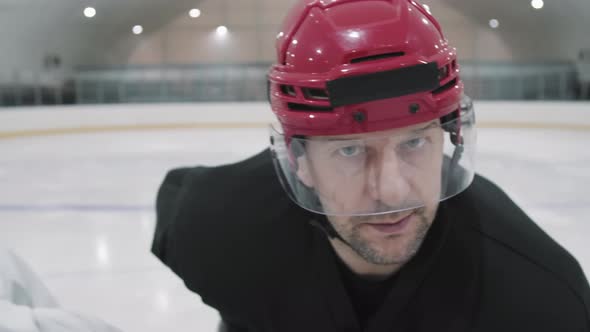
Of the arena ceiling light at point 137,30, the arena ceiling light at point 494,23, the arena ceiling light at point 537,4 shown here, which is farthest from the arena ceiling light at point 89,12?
the arena ceiling light at point 537,4

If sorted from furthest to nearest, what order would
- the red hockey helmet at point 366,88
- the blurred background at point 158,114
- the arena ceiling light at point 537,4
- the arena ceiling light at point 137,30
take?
1. the arena ceiling light at point 137,30
2. the arena ceiling light at point 537,4
3. the blurred background at point 158,114
4. the red hockey helmet at point 366,88

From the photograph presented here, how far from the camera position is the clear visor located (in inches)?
38.8

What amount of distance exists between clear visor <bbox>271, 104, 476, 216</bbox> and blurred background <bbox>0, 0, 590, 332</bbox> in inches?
32.3

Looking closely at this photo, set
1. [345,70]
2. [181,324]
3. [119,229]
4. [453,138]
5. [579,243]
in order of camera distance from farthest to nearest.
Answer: [119,229], [579,243], [181,324], [453,138], [345,70]

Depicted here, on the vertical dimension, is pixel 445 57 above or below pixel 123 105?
above

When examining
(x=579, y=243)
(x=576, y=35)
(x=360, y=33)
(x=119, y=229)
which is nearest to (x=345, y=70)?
(x=360, y=33)

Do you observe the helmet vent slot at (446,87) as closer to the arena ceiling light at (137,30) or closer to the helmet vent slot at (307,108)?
the helmet vent slot at (307,108)

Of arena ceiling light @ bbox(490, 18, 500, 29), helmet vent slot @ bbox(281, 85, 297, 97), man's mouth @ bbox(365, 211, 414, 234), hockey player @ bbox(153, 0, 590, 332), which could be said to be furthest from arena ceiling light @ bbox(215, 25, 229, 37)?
man's mouth @ bbox(365, 211, 414, 234)

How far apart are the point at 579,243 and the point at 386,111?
1569 millimetres

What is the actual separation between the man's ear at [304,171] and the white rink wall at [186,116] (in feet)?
15.2

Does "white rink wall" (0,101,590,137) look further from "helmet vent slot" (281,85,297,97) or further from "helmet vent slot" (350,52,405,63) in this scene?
"helmet vent slot" (350,52,405,63)

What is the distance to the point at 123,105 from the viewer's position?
6.11m

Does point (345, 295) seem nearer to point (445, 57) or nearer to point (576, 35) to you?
point (445, 57)

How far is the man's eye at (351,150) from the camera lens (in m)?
1.00
